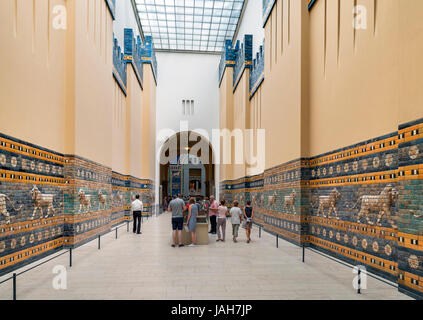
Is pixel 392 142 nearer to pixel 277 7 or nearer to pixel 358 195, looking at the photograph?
pixel 358 195

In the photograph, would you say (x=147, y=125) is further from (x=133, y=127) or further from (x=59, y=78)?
(x=59, y=78)

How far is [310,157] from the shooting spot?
9180 millimetres

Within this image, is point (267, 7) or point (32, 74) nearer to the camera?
point (32, 74)

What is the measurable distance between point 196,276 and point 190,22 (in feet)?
68.1

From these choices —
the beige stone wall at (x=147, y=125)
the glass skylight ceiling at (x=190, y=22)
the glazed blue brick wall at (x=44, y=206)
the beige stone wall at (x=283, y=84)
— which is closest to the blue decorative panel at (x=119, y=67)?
the beige stone wall at (x=147, y=125)

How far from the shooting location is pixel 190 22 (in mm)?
23016

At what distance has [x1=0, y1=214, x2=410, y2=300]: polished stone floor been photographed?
498 centimetres

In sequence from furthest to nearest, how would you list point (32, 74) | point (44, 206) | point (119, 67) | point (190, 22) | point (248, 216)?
1. point (190, 22)
2. point (119, 67)
3. point (248, 216)
4. point (44, 206)
5. point (32, 74)

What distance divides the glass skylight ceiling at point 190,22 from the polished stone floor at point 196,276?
17620 mm

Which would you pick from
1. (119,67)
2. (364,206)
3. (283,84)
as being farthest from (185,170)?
(364,206)

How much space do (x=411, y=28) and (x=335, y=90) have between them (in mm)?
2933

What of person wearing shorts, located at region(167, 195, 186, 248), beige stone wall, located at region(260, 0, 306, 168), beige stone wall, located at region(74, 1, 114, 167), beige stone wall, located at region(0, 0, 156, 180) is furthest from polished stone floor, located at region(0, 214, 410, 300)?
beige stone wall, located at region(260, 0, 306, 168)

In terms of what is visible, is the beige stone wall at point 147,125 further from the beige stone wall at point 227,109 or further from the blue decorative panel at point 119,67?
the beige stone wall at point 227,109

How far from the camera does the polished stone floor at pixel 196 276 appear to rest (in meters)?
4.98
